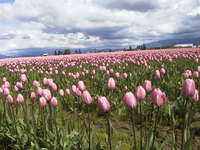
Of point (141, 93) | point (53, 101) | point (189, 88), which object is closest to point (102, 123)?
point (53, 101)

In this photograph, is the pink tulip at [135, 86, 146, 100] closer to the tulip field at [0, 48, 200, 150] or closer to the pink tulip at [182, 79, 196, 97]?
the tulip field at [0, 48, 200, 150]

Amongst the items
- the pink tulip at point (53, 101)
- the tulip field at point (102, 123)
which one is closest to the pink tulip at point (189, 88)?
the tulip field at point (102, 123)

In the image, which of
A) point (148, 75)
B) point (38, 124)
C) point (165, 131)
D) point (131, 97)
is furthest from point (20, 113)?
point (148, 75)

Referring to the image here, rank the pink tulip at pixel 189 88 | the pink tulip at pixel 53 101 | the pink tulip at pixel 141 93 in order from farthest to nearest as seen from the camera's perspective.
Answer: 1. the pink tulip at pixel 53 101
2. the pink tulip at pixel 141 93
3. the pink tulip at pixel 189 88

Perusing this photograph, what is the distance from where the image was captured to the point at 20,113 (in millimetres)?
5059

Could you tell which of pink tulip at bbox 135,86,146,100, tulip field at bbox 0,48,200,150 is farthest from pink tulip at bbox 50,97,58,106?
pink tulip at bbox 135,86,146,100

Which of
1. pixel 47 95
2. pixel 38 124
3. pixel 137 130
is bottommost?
pixel 137 130

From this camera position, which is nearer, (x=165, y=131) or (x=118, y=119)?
(x=165, y=131)

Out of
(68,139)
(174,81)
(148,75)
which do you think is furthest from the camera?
(148,75)

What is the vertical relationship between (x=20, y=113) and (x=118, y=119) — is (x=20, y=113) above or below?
above

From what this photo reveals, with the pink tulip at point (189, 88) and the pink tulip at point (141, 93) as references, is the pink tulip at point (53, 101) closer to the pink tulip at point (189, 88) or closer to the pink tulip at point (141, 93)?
the pink tulip at point (141, 93)

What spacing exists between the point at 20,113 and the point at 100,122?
1621 mm

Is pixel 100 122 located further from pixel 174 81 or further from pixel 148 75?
pixel 148 75

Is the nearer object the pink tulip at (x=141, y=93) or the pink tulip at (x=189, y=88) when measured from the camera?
the pink tulip at (x=189, y=88)
